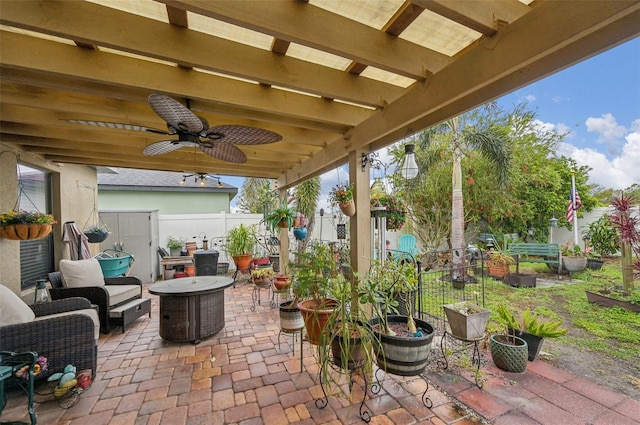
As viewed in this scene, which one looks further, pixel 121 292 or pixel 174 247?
pixel 174 247

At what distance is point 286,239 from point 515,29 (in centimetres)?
494

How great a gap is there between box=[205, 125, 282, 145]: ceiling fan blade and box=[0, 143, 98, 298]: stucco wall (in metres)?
2.80

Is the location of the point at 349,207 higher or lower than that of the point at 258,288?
higher

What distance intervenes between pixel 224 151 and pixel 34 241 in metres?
3.37

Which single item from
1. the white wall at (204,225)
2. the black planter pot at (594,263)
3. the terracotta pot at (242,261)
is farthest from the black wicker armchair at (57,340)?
the black planter pot at (594,263)

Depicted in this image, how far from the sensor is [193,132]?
220 cm

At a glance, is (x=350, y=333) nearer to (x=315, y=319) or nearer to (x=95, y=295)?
(x=315, y=319)

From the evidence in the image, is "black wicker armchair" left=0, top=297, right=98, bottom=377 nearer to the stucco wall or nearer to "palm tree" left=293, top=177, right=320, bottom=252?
the stucco wall

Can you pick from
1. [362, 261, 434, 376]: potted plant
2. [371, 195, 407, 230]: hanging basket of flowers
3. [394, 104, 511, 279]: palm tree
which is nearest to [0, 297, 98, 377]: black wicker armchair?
[362, 261, 434, 376]: potted plant

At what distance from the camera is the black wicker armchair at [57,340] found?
6.89ft

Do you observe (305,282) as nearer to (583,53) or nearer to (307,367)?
(307,367)

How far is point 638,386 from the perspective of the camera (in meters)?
2.25

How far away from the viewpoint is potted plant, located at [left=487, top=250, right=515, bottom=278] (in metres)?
5.78

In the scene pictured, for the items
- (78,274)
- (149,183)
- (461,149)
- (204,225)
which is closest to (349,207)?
(78,274)
